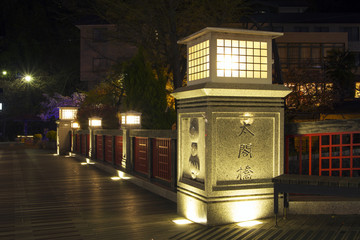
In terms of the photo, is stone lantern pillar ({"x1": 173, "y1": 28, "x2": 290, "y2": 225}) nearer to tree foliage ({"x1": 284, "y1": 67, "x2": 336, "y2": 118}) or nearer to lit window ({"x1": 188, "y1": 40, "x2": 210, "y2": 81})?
lit window ({"x1": 188, "y1": 40, "x2": 210, "y2": 81})

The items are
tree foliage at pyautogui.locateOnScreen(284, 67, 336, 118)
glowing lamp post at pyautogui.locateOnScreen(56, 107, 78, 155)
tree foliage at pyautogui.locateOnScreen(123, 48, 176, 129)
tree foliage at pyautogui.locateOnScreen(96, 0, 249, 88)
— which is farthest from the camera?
glowing lamp post at pyautogui.locateOnScreen(56, 107, 78, 155)

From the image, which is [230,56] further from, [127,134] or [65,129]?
[65,129]

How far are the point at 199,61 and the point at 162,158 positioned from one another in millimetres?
4057

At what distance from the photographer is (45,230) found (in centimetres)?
733

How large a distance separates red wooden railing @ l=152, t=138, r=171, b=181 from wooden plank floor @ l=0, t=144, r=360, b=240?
61 centimetres

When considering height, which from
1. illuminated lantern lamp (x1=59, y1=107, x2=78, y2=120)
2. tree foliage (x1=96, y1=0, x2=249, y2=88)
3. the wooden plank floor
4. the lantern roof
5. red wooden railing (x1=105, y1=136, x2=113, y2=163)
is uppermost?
tree foliage (x1=96, y1=0, x2=249, y2=88)

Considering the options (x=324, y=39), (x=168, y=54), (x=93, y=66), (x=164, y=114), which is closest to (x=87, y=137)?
(x=164, y=114)

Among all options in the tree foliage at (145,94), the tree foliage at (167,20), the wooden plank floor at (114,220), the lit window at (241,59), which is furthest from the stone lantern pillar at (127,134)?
the tree foliage at (145,94)

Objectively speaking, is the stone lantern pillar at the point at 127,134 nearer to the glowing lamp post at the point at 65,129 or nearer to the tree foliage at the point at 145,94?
the tree foliage at the point at 145,94

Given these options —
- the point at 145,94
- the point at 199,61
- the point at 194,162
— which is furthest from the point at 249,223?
the point at 145,94

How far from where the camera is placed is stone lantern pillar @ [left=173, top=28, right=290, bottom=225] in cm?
A: 743

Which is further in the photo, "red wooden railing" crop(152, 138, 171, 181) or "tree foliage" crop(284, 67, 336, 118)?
"tree foliage" crop(284, 67, 336, 118)

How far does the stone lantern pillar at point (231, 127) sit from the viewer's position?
7.43 metres

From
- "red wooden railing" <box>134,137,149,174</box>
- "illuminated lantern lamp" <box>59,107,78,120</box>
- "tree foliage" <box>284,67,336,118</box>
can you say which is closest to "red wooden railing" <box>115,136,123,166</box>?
"red wooden railing" <box>134,137,149,174</box>
